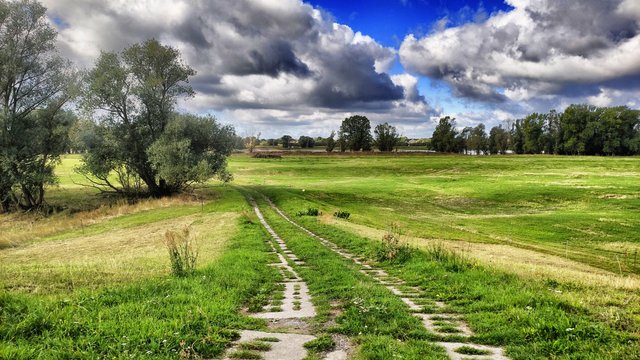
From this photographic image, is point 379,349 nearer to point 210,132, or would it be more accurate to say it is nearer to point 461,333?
point 461,333

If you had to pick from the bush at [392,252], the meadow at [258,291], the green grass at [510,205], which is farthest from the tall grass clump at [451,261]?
the green grass at [510,205]

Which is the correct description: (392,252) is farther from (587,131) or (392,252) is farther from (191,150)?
(587,131)

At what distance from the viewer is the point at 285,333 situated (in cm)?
954

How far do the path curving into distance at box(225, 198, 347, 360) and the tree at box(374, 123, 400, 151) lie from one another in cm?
16239

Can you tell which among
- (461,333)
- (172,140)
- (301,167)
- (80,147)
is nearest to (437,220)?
(172,140)

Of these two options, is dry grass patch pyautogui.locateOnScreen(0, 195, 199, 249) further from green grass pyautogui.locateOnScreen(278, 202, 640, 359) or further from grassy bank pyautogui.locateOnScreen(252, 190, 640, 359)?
green grass pyautogui.locateOnScreen(278, 202, 640, 359)

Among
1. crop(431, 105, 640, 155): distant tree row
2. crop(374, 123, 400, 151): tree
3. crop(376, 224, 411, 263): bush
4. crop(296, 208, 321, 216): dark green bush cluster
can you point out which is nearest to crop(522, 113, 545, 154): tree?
crop(431, 105, 640, 155): distant tree row

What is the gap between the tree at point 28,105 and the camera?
150 feet

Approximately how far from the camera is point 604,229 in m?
40.2

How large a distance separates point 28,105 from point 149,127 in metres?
13.6

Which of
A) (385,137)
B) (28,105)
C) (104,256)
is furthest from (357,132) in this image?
(104,256)

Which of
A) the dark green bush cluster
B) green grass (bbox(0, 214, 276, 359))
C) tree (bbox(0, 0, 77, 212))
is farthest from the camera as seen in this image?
tree (bbox(0, 0, 77, 212))

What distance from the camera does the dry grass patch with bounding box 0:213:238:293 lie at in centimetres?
1270

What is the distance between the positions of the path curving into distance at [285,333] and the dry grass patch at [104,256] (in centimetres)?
476
